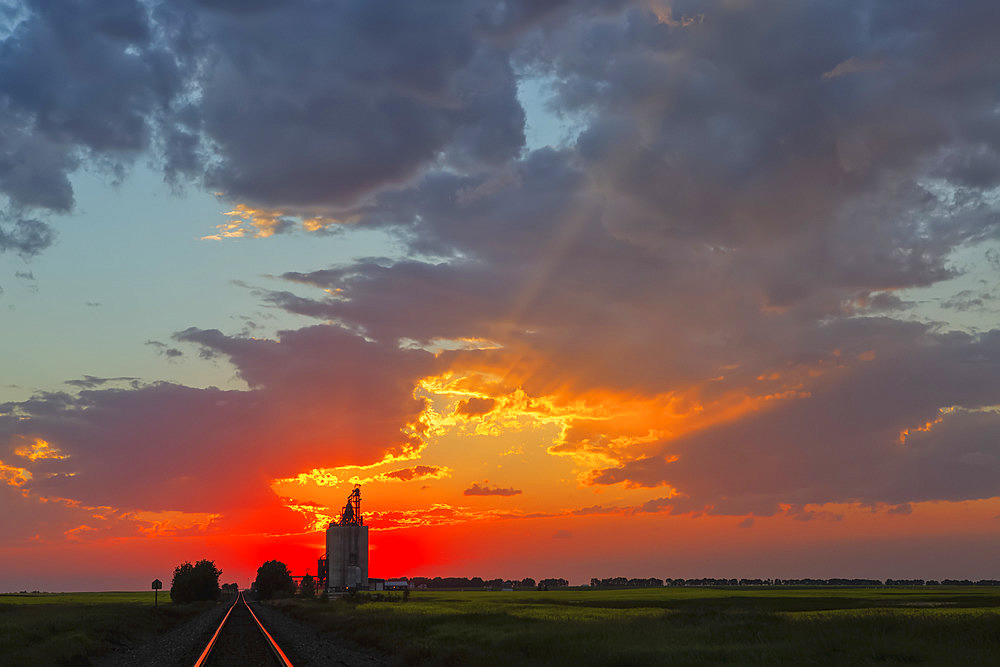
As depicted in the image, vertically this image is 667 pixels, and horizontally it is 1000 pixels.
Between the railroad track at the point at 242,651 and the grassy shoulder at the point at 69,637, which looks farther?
the grassy shoulder at the point at 69,637

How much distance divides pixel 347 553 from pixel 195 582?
1201 inches

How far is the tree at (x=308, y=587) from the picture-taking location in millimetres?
145962

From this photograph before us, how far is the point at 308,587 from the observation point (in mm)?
162500

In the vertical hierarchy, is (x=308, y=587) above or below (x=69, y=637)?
below

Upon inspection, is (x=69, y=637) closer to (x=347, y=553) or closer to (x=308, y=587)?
(x=347, y=553)

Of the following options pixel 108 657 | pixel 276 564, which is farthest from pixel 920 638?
pixel 276 564

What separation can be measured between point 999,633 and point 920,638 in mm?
3153

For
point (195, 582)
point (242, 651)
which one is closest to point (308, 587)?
point (195, 582)

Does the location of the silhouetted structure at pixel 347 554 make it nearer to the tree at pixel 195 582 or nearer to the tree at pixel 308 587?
the tree at pixel 308 587

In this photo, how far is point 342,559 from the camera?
142 metres

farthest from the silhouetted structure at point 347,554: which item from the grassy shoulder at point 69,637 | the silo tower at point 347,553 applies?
the grassy shoulder at point 69,637

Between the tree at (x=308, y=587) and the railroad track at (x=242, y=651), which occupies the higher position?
the railroad track at (x=242, y=651)

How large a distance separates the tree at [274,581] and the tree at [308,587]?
11.2 feet

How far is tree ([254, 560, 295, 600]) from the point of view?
171875 millimetres
